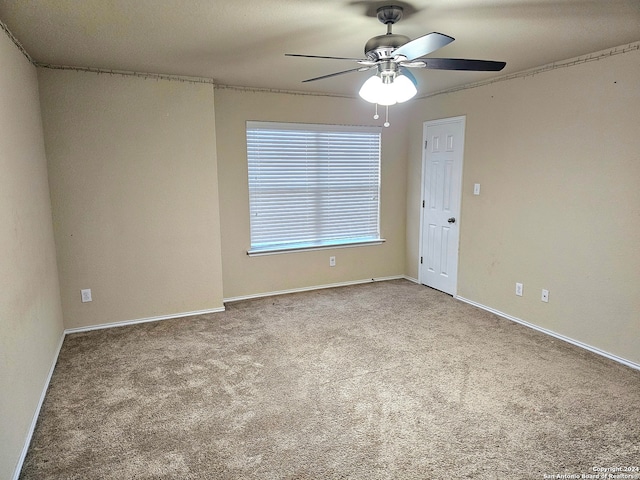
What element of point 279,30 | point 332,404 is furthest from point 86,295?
point 279,30

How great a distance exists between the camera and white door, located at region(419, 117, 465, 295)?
14.4 feet

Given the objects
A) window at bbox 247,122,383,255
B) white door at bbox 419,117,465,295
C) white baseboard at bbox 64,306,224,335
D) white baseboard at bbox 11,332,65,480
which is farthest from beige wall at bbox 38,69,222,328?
white door at bbox 419,117,465,295

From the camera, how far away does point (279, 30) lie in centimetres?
247

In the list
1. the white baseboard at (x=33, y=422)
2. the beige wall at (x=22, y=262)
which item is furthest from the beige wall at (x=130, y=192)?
the white baseboard at (x=33, y=422)

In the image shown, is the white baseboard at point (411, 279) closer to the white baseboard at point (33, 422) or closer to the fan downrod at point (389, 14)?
the fan downrod at point (389, 14)

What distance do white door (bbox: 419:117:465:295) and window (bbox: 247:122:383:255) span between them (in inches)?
24.0

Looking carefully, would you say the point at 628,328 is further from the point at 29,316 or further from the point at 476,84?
the point at 29,316

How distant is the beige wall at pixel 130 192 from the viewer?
11.2 feet

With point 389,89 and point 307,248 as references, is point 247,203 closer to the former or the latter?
point 307,248

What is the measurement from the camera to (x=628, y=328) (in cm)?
297

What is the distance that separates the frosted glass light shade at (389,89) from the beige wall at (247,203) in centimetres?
207

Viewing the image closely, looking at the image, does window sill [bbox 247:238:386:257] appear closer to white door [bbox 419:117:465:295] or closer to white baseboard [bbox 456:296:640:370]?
white door [bbox 419:117:465:295]

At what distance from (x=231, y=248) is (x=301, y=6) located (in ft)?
9.16

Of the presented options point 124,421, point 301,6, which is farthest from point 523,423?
point 301,6
